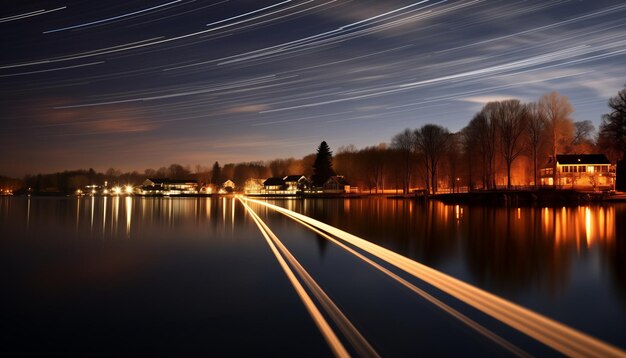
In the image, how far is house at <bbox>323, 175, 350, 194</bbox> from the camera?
144000mm

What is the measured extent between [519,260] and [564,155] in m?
104

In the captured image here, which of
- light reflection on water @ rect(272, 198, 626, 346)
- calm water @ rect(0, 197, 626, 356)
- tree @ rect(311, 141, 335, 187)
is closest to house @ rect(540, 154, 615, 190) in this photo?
tree @ rect(311, 141, 335, 187)

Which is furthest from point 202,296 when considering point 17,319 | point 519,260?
point 519,260

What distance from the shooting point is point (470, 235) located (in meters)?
22.2

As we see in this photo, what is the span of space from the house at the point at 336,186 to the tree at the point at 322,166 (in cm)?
1450

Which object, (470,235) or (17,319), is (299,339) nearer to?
(17,319)

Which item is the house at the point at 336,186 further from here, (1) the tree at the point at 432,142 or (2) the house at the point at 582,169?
(2) the house at the point at 582,169

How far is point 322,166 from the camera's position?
128 m

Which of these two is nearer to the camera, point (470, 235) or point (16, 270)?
point (16, 270)

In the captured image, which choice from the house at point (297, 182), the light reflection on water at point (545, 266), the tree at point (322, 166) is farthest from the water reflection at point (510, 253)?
the house at point (297, 182)

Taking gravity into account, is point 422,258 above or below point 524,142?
below

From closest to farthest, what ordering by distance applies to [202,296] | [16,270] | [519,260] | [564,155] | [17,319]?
[17,319], [202,296], [16,270], [519,260], [564,155]

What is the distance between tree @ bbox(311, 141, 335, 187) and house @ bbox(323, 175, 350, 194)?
1450 cm

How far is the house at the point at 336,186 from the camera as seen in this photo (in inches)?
5669
